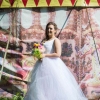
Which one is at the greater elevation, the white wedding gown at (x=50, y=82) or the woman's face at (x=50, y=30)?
the woman's face at (x=50, y=30)

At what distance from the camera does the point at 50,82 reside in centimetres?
564

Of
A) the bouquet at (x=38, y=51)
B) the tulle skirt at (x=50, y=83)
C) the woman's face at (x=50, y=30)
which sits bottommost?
the tulle skirt at (x=50, y=83)

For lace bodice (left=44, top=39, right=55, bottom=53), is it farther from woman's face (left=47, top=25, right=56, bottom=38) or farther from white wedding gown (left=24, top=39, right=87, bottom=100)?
woman's face (left=47, top=25, right=56, bottom=38)

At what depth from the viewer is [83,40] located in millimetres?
7246

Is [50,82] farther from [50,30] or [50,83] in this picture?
[50,30]

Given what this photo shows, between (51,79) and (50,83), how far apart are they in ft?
0.20

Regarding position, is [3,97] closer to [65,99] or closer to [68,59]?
[68,59]

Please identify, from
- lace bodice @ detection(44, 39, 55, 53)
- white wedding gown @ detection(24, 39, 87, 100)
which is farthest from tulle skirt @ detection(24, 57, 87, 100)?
lace bodice @ detection(44, 39, 55, 53)

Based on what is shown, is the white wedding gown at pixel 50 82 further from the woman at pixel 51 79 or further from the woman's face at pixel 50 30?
the woman's face at pixel 50 30

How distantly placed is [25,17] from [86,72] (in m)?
1.52

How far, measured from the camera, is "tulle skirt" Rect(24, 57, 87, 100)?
5.59 metres

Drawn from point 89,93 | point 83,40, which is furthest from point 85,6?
point 89,93

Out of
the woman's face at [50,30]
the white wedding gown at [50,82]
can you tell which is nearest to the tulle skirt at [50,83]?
the white wedding gown at [50,82]

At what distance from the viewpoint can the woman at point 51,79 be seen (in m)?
5.60
